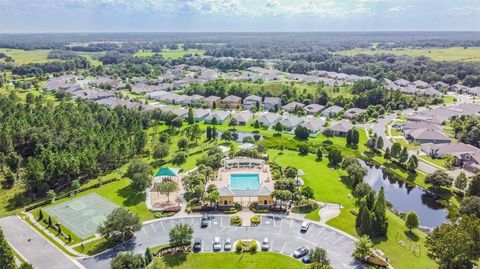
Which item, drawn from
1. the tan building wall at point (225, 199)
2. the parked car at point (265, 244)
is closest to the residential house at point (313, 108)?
the tan building wall at point (225, 199)

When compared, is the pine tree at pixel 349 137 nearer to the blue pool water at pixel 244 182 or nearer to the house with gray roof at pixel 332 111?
the house with gray roof at pixel 332 111

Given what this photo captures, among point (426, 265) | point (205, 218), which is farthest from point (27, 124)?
point (426, 265)

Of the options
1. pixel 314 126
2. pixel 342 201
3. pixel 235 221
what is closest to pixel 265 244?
pixel 235 221

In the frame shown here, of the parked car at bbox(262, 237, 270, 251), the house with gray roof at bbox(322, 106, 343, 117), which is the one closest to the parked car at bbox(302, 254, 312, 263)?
the parked car at bbox(262, 237, 270, 251)

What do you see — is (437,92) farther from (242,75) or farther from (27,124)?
(27,124)

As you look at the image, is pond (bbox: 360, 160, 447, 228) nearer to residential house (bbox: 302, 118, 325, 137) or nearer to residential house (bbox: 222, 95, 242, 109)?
residential house (bbox: 302, 118, 325, 137)

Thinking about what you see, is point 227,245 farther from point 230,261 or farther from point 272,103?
point 272,103
